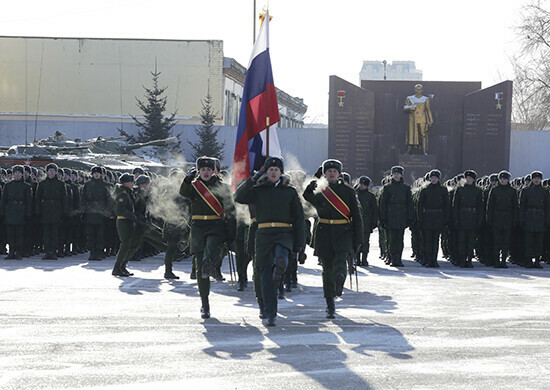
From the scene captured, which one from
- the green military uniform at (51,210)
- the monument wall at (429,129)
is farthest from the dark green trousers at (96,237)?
the monument wall at (429,129)

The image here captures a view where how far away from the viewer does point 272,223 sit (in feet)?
31.2

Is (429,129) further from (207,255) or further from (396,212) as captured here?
(207,255)

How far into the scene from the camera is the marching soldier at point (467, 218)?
17594mm

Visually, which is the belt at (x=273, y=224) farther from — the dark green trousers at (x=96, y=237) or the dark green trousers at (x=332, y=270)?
the dark green trousers at (x=96, y=237)

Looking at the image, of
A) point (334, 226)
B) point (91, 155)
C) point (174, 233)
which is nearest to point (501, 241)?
point (174, 233)

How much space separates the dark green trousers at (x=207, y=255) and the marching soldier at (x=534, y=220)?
9.59 meters

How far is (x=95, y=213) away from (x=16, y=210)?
1557mm

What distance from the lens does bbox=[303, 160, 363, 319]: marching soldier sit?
1003cm

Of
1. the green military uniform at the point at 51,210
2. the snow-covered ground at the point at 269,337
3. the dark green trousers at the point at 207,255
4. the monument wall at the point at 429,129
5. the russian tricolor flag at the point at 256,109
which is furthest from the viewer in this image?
the monument wall at the point at 429,129

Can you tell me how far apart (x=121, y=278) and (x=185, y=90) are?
41992 mm

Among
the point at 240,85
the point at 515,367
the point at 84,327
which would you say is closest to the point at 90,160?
the point at 84,327

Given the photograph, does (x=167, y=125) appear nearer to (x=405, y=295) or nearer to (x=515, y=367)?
(x=405, y=295)

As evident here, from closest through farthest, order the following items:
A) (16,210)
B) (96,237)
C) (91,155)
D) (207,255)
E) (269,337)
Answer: (269,337), (207,255), (16,210), (96,237), (91,155)

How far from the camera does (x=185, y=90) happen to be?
55.4 metres
